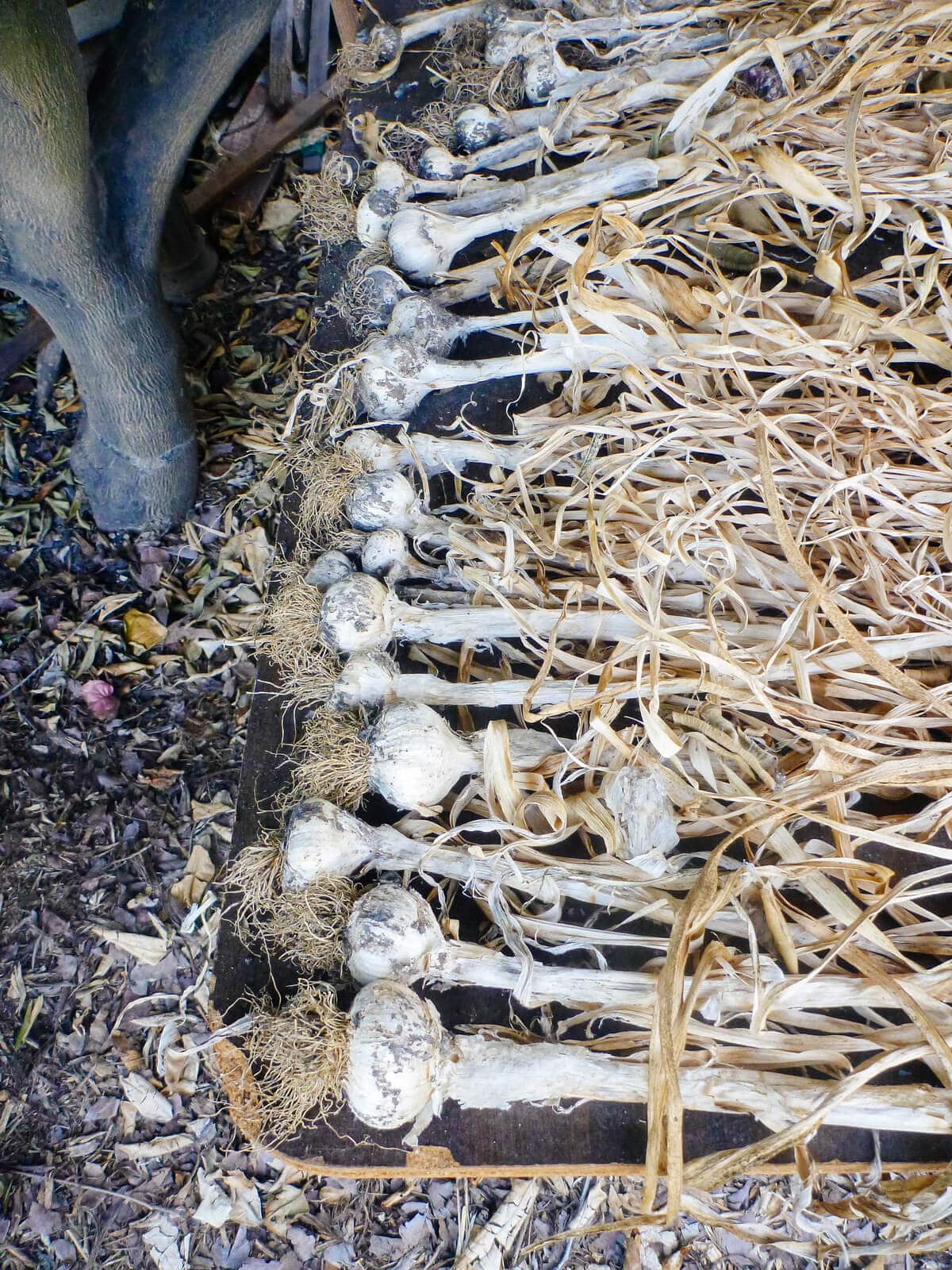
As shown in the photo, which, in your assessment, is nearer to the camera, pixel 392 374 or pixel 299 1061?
pixel 299 1061

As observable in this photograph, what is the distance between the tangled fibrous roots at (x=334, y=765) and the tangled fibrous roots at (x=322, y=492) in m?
0.36

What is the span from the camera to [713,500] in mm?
1255

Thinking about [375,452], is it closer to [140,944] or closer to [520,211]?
[520,211]

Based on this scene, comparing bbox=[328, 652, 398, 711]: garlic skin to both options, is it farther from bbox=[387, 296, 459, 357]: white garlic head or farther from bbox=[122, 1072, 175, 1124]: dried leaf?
bbox=[122, 1072, 175, 1124]: dried leaf

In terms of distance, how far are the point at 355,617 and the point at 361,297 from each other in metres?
0.76

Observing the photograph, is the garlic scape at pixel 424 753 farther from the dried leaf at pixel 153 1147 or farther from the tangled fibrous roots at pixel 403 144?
the tangled fibrous roots at pixel 403 144

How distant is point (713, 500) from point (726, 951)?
0.62 meters

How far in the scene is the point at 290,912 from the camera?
3.88 ft

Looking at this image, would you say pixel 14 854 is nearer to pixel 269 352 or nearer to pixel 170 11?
pixel 269 352

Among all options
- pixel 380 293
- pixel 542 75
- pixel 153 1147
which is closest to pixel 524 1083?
pixel 153 1147

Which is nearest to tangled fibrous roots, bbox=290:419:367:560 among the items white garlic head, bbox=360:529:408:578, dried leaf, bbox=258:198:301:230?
white garlic head, bbox=360:529:408:578

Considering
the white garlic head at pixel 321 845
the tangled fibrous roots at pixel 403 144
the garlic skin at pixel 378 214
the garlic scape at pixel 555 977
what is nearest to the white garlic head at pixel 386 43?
the tangled fibrous roots at pixel 403 144

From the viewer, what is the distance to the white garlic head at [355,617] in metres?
1.33

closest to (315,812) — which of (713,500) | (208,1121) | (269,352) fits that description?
(713,500)
